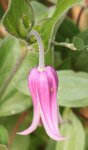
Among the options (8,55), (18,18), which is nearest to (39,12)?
(8,55)

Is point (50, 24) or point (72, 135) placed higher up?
point (50, 24)

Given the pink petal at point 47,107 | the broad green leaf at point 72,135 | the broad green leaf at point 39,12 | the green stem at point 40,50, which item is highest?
the green stem at point 40,50

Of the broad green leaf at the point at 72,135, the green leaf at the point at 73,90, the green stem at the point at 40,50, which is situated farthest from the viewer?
the broad green leaf at the point at 72,135

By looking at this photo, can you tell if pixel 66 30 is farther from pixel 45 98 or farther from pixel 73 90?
pixel 45 98

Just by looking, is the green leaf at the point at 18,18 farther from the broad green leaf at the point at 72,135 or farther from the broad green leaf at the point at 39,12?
the broad green leaf at the point at 72,135

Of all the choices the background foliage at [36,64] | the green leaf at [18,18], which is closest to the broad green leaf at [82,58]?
the background foliage at [36,64]

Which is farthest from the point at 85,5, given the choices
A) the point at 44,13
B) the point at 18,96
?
the point at 18,96

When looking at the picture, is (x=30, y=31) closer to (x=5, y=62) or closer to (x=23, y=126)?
(x=5, y=62)
